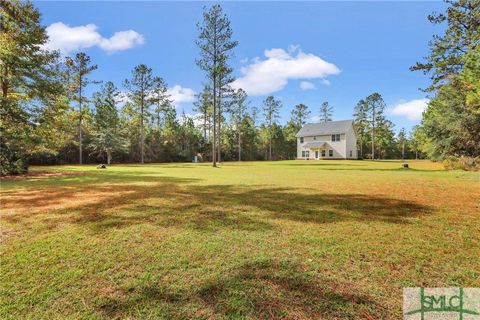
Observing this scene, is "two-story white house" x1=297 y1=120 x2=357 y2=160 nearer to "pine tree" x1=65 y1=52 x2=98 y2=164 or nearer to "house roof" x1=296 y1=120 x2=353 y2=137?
"house roof" x1=296 y1=120 x2=353 y2=137

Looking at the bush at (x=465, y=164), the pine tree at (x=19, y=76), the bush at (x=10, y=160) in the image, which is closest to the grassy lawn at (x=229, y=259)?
the pine tree at (x=19, y=76)

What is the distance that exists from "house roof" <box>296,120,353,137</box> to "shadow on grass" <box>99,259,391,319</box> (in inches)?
1824

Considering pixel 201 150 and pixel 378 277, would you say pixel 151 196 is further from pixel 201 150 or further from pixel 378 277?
pixel 201 150

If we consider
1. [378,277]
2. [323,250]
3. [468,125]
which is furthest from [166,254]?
[468,125]

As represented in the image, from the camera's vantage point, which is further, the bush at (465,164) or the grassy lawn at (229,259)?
the bush at (465,164)

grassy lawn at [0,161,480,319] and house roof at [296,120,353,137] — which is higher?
house roof at [296,120,353,137]

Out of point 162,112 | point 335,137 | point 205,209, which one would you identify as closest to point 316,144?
point 335,137

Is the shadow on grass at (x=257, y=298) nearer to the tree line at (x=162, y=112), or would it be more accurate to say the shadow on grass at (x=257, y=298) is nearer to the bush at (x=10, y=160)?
the tree line at (x=162, y=112)

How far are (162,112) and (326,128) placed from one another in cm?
2981

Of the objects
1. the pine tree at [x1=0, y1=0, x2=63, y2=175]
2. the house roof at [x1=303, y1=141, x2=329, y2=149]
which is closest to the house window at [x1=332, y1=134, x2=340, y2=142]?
the house roof at [x1=303, y1=141, x2=329, y2=149]

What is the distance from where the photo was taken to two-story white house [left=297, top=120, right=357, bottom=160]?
45.3m

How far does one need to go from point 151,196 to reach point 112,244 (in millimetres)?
3554

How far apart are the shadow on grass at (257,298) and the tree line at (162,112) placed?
319 inches

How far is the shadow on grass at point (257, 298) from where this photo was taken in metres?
2.18
